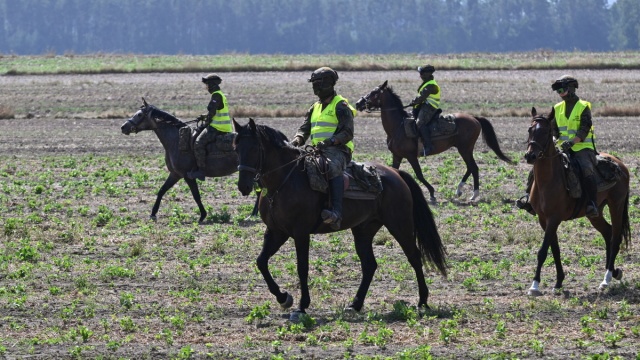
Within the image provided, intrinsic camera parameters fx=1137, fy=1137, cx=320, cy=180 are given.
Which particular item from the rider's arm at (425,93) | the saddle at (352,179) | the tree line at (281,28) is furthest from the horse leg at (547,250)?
the tree line at (281,28)

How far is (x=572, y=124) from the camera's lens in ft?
47.1

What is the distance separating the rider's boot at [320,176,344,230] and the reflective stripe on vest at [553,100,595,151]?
11.1 feet

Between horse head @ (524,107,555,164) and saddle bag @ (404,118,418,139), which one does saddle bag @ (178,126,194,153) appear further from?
horse head @ (524,107,555,164)

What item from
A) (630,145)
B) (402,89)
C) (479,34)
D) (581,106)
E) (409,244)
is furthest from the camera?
(479,34)

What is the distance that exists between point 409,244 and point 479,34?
13099 cm

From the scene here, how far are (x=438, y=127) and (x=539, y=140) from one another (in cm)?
922

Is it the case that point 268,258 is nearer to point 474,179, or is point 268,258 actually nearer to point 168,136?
point 168,136

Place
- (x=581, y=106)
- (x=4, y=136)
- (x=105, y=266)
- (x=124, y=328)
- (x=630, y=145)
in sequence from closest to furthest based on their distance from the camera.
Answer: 1. (x=124, y=328)
2. (x=581, y=106)
3. (x=105, y=266)
4. (x=630, y=145)
5. (x=4, y=136)

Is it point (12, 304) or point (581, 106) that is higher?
point (581, 106)

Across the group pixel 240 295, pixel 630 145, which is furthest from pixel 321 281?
pixel 630 145

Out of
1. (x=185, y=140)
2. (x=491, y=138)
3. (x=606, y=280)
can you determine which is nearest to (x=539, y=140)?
(x=606, y=280)

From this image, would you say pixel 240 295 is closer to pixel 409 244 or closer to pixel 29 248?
pixel 409 244

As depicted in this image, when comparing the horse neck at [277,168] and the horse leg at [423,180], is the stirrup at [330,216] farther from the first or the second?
the horse leg at [423,180]

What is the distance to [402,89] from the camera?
44.9m
